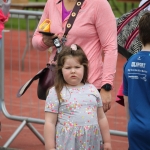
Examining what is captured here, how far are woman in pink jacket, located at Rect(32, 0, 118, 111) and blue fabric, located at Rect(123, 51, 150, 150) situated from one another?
19.4 inches

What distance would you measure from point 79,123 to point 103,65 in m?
0.58

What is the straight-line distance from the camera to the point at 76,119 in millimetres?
4461

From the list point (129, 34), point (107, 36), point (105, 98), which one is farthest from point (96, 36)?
point (105, 98)

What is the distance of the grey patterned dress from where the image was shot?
446cm

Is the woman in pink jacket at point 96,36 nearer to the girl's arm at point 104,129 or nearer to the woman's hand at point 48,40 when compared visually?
the woman's hand at point 48,40

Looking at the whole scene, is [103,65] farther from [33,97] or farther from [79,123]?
[33,97]

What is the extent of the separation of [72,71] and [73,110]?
0.26 meters

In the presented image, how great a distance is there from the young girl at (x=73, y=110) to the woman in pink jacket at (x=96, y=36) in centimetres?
26

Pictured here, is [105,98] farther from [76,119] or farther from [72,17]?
[72,17]

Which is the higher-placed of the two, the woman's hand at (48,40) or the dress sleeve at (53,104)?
the woman's hand at (48,40)

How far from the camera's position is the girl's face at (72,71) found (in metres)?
4.49

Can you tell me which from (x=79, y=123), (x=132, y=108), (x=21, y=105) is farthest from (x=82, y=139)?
(x=21, y=105)

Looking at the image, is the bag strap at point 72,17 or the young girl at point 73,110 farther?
the bag strap at point 72,17

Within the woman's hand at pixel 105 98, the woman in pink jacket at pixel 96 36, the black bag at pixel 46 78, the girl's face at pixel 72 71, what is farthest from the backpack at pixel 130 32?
the girl's face at pixel 72 71
